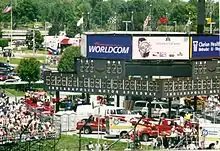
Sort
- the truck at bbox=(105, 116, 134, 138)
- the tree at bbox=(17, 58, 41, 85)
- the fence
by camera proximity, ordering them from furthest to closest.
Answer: the fence → the tree at bbox=(17, 58, 41, 85) → the truck at bbox=(105, 116, 134, 138)

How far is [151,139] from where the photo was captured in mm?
38781

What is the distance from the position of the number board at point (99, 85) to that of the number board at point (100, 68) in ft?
0.95

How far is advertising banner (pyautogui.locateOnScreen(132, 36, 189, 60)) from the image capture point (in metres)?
45.6

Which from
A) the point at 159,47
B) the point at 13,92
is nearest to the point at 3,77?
the point at 13,92

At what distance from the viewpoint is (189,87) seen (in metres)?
44.8

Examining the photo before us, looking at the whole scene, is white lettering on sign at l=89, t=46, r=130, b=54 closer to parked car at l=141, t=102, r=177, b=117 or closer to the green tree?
parked car at l=141, t=102, r=177, b=117

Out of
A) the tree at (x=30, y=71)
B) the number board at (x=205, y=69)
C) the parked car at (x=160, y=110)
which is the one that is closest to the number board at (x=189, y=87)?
the number board at (x=205, y=69)

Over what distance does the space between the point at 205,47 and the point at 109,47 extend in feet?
18.8

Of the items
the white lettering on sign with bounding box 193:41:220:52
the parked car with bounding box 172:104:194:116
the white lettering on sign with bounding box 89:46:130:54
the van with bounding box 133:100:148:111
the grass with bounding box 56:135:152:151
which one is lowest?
the grass with bounding box 56:135:152:151

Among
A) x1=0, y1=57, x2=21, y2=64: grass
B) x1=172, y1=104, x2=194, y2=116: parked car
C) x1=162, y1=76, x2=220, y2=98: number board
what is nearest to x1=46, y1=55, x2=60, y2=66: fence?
x1=0, y1=57, x2=21, y2=64: grass

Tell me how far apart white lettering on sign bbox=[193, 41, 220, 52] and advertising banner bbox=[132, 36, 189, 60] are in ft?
1.91

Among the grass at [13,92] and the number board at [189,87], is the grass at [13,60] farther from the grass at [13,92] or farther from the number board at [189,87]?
the number board at [189,87]

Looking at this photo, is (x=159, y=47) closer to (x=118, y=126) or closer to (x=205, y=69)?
(x=205, y=69)

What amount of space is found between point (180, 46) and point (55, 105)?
8.90 meters
